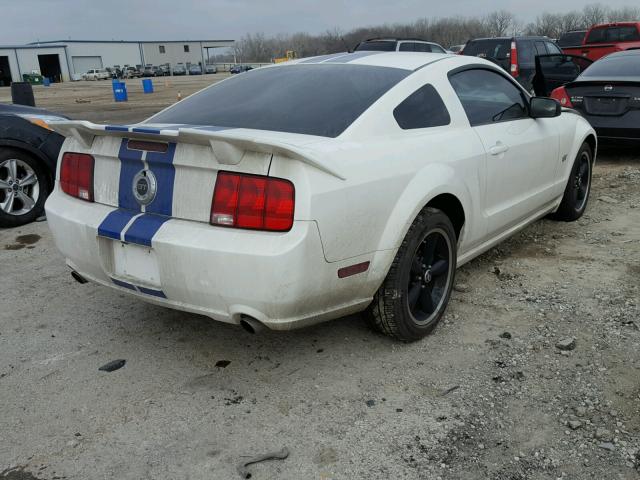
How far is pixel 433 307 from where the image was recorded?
337 centimetres

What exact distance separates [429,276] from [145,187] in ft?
5.09

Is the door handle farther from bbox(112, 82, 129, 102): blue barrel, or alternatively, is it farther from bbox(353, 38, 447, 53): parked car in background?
bbox(112, 82, 129, 102): blue barrel

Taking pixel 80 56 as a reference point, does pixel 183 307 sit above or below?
below

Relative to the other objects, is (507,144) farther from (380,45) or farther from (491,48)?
(380,45)

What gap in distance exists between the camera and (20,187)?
18.9 feet

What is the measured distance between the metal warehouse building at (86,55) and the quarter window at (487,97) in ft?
221

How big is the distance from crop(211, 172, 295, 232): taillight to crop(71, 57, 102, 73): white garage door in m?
90.4

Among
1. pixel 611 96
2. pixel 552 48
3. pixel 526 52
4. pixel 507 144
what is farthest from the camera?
pixel 552 48

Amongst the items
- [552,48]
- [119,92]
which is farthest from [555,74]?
[119,92]

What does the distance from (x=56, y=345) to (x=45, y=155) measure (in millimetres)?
3052

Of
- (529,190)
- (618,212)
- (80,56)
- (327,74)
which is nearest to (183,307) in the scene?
(327,74)

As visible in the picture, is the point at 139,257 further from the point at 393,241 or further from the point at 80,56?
the point at 80,56

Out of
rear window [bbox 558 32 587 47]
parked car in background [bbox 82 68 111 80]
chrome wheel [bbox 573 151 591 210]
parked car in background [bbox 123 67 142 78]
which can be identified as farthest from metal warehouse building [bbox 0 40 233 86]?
chrome wheel [bbox 573 151 591 210]

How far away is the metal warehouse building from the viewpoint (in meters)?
71.1
